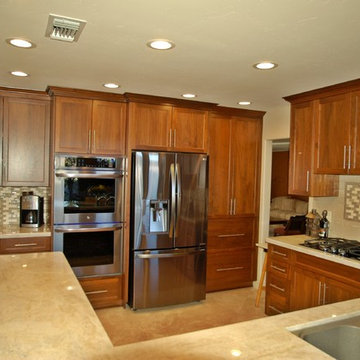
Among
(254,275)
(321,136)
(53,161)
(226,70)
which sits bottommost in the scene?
(254,275)

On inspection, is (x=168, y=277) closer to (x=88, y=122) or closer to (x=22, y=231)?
(x=22, y=231)

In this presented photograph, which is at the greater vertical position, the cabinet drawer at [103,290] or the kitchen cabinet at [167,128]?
the kitchen cabinet at [167,128]

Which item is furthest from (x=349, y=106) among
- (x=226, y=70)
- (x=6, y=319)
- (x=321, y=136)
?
(x=6, y=319)

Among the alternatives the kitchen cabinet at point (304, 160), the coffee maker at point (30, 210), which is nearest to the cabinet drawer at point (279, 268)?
the kitchen cabinet at point (304, 160)

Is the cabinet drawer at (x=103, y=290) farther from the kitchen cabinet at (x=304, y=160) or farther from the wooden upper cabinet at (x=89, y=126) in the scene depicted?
the kitchen cabinet at (x=304, y=160)

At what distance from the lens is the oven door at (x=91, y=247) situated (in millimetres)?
3494

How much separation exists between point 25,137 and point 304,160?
2.88 meters

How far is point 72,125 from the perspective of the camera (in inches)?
138

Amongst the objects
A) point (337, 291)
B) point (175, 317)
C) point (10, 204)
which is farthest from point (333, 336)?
point (10, 204)

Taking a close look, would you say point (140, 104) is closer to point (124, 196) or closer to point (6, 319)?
point (124, 196)

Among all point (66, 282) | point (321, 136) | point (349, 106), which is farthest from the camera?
point (321, 136)

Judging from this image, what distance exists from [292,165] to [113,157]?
188cm

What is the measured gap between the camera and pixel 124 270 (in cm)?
374

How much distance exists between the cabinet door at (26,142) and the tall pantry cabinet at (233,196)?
1917mm
